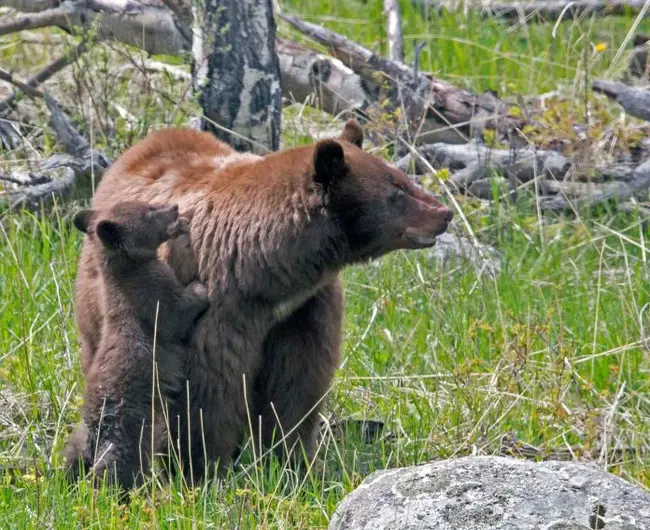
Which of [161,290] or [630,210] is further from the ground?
[161,290]

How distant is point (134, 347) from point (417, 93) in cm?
392

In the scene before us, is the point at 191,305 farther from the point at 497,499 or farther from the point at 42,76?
the point at 42,76

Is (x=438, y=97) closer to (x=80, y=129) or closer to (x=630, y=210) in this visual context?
(x=630, y=210)

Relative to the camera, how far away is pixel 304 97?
836cm

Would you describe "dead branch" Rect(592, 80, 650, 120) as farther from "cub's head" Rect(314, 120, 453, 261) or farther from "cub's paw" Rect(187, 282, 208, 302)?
"cub's paw" Rect(187, 282, 208, 302)

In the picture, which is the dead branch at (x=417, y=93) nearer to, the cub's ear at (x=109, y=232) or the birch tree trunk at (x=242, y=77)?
the birch tree trunk at (x=242, y=77)

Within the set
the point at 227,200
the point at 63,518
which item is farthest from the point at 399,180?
the point at 63,518

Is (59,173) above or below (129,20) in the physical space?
below

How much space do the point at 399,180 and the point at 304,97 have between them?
3587 mm

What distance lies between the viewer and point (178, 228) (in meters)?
4.84

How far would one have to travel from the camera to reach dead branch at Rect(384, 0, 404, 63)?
877cm

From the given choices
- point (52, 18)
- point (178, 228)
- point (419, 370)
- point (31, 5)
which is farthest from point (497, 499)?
point (31, 5)

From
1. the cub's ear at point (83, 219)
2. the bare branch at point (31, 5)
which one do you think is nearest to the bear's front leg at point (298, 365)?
the cub's ear at point (83, 219)

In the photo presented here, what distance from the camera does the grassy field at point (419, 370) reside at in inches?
179
